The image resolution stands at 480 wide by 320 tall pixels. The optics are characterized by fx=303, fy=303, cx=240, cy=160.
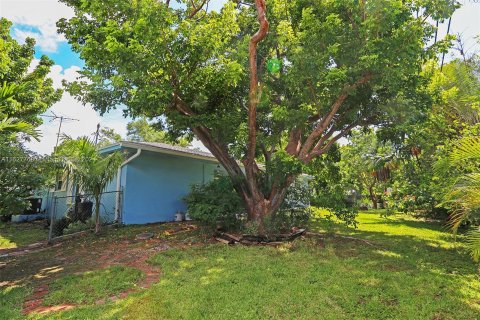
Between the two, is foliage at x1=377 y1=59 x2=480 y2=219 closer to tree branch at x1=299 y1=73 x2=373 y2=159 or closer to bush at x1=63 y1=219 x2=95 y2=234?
tree branch at x1=299 y1=73 x2=373 y2=159

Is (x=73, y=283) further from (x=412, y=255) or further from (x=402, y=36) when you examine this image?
(x=402, y=36)

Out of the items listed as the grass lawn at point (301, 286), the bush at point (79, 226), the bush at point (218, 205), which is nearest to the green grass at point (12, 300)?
the grass lawn at point (301, 286)

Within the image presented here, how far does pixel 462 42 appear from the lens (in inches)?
445

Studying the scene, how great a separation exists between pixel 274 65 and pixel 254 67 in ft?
7.83

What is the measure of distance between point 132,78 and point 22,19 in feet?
24.6

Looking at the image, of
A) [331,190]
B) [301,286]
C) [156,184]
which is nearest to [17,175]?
[301,286]

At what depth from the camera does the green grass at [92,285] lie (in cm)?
446

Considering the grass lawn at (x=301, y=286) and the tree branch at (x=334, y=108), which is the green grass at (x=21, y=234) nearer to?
the grass lawn at (x=301, y=286)

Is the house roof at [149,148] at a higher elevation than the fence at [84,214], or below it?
higher

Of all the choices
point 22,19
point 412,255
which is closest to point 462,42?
point 412,255

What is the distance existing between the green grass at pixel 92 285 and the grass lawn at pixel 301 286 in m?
0.10

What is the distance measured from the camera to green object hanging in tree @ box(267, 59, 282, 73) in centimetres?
950

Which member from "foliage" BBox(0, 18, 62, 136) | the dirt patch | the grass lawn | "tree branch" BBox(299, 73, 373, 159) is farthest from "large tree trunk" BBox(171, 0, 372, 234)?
"foliage" BBox(0, 18, 62, 136)

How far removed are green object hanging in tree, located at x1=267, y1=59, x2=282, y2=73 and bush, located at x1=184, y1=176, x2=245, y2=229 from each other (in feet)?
12.1
